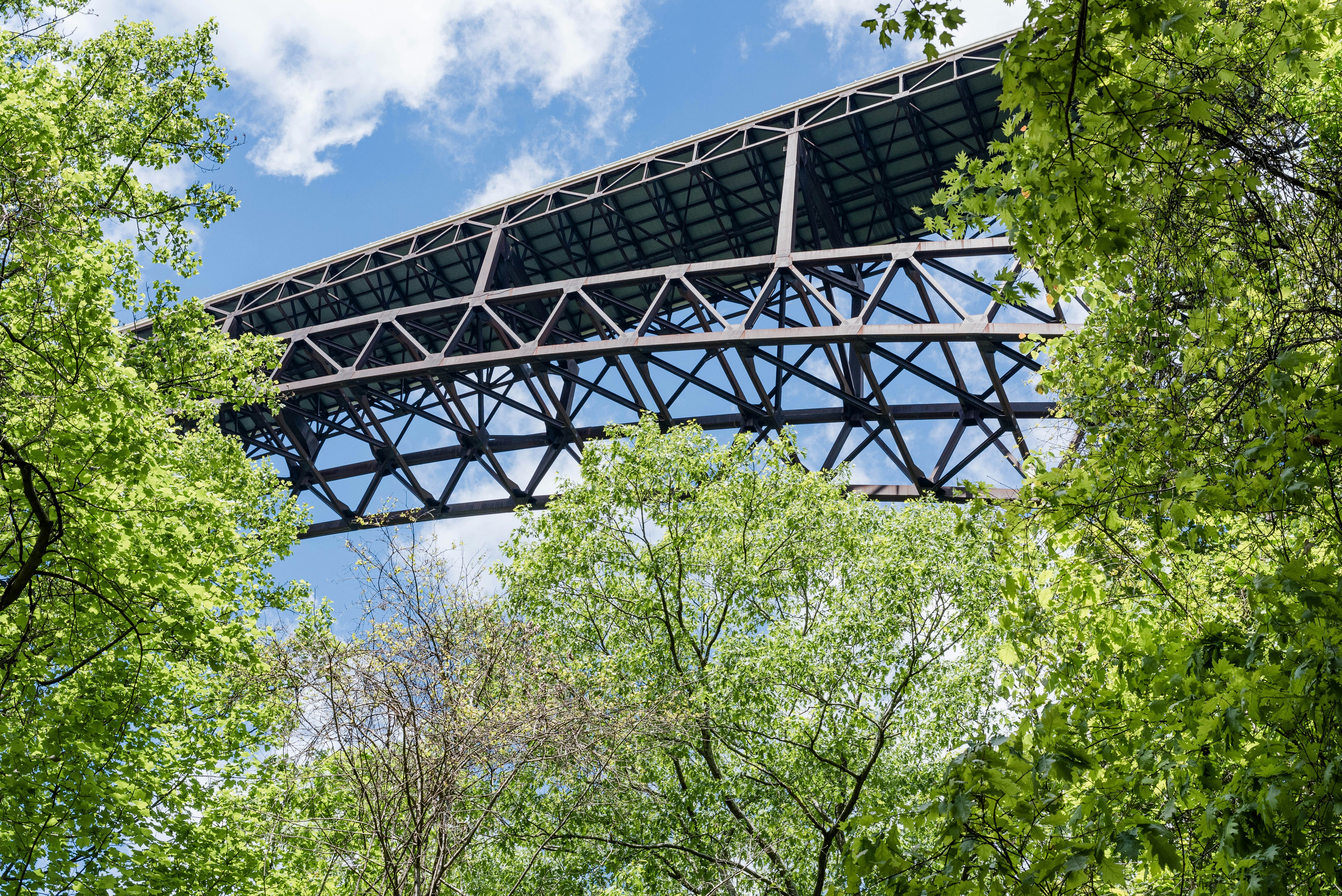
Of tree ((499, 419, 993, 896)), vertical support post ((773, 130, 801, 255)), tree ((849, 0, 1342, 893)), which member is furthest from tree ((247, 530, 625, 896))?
vertical support post ((773, 130, 801, 255))

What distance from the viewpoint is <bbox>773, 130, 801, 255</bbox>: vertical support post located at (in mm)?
20875

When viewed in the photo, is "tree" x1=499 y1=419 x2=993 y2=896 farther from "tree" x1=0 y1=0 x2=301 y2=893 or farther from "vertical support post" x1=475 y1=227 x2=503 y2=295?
"vertical support post" x1=475 y1=227 x2=503 y2=295

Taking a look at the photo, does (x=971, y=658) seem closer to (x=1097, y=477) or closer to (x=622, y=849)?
(x=622, y=849)

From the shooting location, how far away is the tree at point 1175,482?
13.3 feet

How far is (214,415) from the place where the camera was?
15.6 metres

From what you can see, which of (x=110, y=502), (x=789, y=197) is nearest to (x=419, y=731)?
(x=110, y=502)

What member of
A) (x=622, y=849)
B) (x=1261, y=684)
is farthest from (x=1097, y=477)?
(x=622, y=849)

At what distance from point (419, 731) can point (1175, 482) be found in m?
6.98

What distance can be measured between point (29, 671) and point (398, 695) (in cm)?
429

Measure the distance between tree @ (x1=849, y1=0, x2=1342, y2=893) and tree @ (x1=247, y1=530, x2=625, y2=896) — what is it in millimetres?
4880

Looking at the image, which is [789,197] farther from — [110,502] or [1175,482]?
[1175,482]

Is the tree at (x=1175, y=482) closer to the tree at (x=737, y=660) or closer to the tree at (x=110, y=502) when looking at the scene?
the tree at (x=737, y=660)

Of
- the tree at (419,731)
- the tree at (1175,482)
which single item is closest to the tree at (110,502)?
the tree at (419,731)

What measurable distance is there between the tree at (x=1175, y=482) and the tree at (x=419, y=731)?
4880 mm
